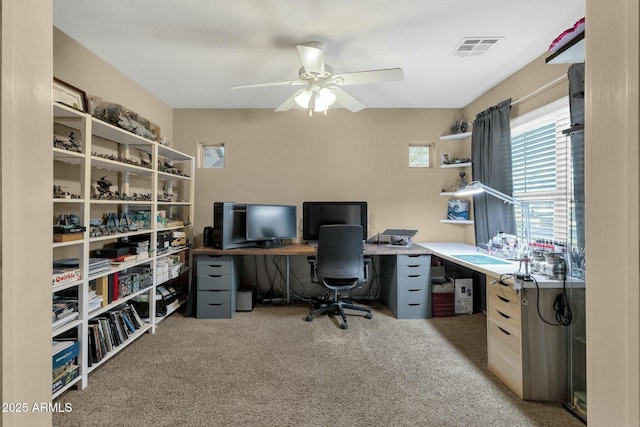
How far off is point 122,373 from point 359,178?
119 inches

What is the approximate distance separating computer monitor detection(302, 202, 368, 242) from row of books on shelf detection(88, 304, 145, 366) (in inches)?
77.3

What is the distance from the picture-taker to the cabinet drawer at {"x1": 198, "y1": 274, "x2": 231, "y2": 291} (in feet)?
9.61

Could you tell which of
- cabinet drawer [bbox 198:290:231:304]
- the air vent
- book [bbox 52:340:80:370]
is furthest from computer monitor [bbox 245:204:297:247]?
the air vent

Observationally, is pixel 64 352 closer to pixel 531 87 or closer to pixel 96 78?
pixel 96 78

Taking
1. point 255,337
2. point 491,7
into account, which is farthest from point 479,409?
point 491,7

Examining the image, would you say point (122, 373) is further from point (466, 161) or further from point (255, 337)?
point (466, 161)

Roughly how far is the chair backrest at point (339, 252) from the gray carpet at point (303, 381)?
54 centimetres

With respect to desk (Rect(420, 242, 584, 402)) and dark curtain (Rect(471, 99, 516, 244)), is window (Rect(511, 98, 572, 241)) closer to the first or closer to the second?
dark curtain (Rect(471, 99, 516, 244))

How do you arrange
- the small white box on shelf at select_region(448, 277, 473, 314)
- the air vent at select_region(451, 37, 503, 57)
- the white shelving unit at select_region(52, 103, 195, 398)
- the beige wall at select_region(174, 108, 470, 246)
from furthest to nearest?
the beige wall at select_region(174, 108, 470, 246)
the small white box on shelf at select_region(448, 277, 473, 314)
the air vent at select_region(451, 37, 503, 57)
the white shelving unit at select_region(52, 103, 195, 398)

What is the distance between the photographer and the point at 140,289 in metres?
2.41

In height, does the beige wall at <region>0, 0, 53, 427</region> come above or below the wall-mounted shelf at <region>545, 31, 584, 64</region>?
below

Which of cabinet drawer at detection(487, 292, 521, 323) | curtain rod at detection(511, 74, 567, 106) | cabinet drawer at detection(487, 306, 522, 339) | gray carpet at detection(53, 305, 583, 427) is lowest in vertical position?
gray carpet at detection(53, 305, 583, 427)

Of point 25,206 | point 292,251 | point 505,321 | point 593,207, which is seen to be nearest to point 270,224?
point 292,251

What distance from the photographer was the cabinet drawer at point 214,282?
2.93 m
